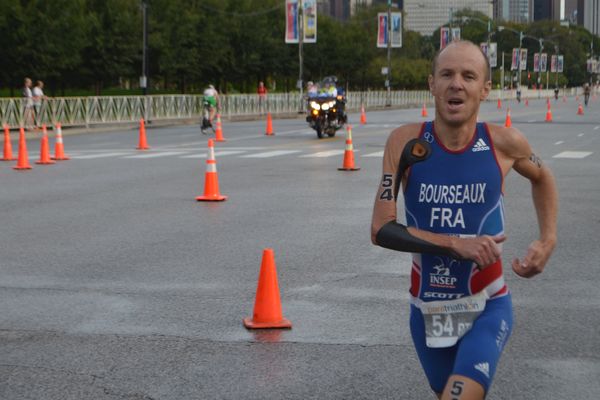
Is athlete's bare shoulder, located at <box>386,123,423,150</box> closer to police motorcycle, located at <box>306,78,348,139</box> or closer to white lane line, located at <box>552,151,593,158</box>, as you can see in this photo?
white lane line, located at <box>552,151,593,158</box>

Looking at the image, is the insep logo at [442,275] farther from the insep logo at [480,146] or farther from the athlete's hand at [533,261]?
the insep logo at [480,146]

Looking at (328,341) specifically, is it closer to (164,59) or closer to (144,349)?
(144,349)

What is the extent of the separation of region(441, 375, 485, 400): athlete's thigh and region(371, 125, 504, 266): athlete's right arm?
38cm

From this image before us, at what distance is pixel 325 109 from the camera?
34281mm

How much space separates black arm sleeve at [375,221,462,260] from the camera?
13.2 ft

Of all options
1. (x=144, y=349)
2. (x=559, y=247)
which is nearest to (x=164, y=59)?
(x=559, y=247)

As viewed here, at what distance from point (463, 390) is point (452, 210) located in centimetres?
65

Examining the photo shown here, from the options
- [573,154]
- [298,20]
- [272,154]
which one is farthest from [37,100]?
[298,20]

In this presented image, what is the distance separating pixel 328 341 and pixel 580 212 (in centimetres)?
830

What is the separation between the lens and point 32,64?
174 feet

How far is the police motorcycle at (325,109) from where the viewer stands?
111ft

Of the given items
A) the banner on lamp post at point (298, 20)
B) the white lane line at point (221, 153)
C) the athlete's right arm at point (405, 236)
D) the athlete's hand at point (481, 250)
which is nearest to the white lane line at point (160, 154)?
the white lane line at point (221, 153)

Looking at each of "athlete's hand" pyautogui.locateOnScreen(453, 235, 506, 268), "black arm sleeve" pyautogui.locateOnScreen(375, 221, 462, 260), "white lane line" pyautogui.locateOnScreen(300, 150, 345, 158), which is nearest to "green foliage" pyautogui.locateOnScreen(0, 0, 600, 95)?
"white lane line" pyautogui.locateOnScreen(300, 150, 345, 158)

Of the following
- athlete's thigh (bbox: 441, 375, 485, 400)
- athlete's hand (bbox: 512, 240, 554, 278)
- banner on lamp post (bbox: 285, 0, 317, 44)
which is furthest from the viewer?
banner on lamp post (bbox: 285, 0, 317, 44)
